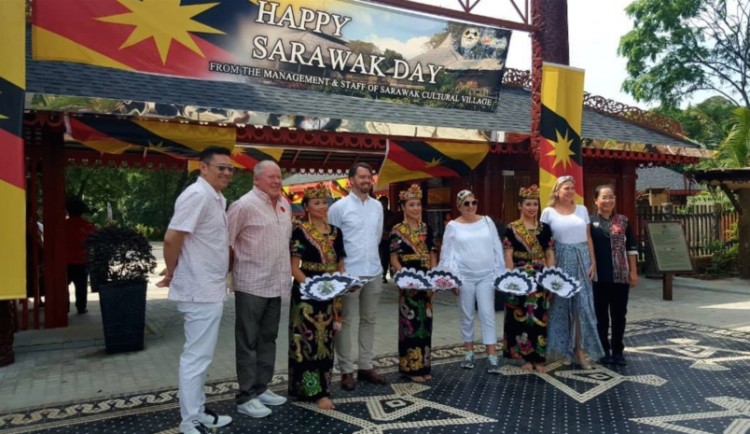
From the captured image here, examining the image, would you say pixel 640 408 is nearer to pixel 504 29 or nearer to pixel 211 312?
pixel 211 312

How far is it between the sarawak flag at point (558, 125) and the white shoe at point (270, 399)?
4.61m

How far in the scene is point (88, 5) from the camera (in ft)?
19.5

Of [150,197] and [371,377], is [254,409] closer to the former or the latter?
[371,377]

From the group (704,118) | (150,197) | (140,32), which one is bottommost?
(150,197)

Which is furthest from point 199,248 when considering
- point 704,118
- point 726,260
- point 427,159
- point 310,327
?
point 704,118

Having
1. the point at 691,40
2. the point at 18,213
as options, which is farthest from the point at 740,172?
the point at 691,40

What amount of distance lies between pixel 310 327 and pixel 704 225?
12741 millimetres

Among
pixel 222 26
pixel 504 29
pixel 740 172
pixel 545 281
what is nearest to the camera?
pixel 545 281

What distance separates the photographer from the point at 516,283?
4887 millimetres

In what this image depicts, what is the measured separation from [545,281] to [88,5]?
552 centimetres

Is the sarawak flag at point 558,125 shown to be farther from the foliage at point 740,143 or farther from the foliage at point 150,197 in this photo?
the foliage at point 150,197

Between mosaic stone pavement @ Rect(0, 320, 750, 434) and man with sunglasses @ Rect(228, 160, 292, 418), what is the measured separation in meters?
0.31

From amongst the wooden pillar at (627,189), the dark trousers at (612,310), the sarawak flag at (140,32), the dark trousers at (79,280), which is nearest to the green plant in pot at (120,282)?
the sarawak flag at (140,32)

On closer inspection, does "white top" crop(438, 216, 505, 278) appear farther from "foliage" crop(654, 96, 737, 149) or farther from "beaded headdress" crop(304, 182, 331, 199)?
"foliage" crop(654, 96, 737, 149)
